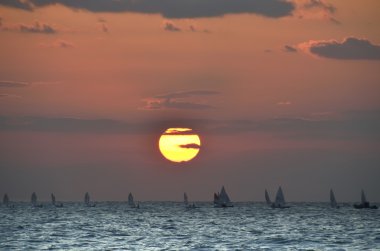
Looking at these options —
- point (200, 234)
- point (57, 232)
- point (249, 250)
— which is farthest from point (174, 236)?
point (249, 250)

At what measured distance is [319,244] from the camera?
88312 millimetres

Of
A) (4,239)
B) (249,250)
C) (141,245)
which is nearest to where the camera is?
(249,250)

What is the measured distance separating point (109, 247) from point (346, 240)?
30902mm

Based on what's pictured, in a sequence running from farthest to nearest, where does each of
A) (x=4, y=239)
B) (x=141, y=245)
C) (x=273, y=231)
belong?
(x=273, y=231)
(x=4, y=239)
(x=141, y=245)

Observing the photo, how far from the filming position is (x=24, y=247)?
81375 mm

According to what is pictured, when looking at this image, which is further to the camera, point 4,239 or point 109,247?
point 4,239

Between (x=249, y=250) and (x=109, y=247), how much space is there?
14.4 m

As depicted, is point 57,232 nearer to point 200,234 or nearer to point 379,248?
point 200,234

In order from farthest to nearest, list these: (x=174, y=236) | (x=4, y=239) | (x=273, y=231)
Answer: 1. (x=273, y=231)
2. (x=174, y=236)
3. (x=4, y=239)

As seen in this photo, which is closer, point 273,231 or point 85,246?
point 85,246

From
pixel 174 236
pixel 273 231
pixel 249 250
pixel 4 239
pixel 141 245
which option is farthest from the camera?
pixel 273 231

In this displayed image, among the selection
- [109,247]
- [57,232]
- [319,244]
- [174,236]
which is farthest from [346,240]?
[57,232]

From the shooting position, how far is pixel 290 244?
287ft

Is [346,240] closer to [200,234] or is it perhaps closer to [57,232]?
[200,234]
